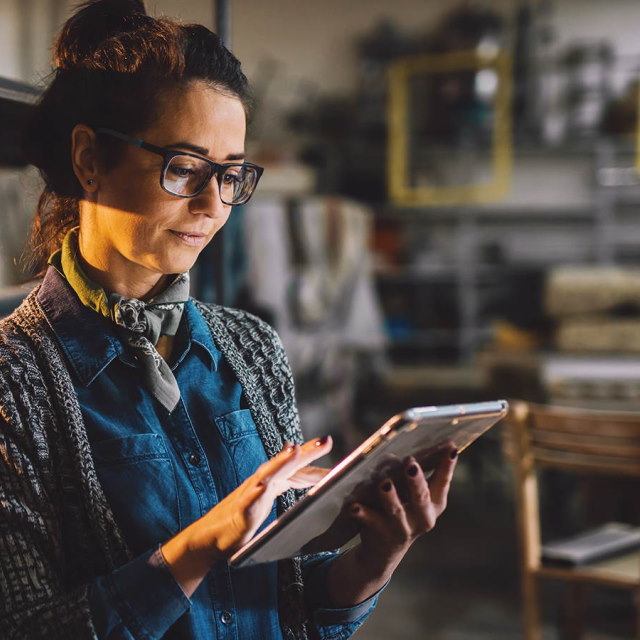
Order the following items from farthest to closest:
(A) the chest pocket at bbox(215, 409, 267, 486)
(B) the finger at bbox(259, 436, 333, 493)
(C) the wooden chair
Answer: (C) the wooden chair, (A) the chest pocket at bbox(215, 409, 267, 486), (B) the finger at bbox(259, 436, 333, 493)

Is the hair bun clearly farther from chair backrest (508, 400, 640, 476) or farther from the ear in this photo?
chair backrest (508, 400, 640, 476)

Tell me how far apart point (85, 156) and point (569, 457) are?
1739mm

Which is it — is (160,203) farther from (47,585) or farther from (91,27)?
(47,585)

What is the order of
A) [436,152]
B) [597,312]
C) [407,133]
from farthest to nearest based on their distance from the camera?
1. [436,152]
2. [407,133]
3. [597,312]

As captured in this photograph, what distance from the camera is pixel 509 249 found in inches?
291

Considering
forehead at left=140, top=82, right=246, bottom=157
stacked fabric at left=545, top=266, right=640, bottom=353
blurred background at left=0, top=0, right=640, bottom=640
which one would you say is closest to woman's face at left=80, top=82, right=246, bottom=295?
forehead at left=140, top=82, right=246, bottom=157

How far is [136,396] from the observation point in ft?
3.01

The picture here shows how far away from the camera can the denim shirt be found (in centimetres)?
81

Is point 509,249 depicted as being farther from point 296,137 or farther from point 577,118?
point 296,137

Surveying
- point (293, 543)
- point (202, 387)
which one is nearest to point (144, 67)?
point (202, 387)

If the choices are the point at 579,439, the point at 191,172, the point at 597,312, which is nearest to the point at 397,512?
the point at 191,172

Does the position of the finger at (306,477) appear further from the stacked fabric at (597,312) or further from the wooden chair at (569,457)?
the stacked fabric at (597,312)

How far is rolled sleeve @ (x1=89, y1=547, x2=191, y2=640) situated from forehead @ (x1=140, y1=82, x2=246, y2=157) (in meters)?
0.40

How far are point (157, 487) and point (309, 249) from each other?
380cm
